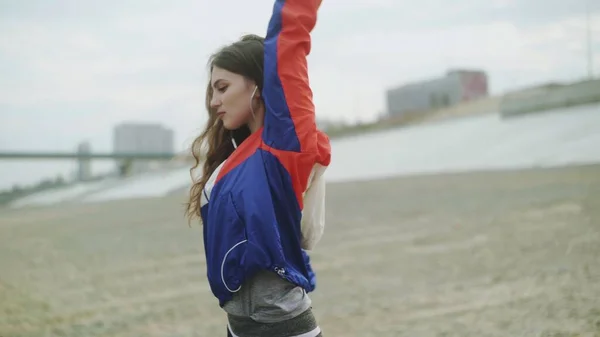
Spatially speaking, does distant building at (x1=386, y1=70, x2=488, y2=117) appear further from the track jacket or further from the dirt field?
the track jacket

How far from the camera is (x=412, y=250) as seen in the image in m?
5.93

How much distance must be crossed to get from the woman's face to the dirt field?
2413mm

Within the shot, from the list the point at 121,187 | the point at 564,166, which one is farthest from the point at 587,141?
the point at 121,187

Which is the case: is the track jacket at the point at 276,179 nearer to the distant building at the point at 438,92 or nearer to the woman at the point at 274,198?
the woman at the point at 274,198

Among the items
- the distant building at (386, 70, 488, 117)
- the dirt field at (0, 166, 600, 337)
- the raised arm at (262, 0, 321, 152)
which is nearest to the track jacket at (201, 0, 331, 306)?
the raised arm at (262, 0, 321, 152)

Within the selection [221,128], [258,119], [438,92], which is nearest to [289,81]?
[258,119]

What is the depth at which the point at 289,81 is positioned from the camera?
4.17 feet

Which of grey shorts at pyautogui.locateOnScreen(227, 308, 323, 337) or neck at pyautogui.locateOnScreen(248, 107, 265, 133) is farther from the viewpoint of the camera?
neck at pyautogui.locateOnScreen(248, 107, 265, 133)

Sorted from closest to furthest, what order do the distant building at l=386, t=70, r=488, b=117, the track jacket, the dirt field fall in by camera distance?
the track jacket
the dirt field
the distant building at l=386, t=70, r=488, b=117

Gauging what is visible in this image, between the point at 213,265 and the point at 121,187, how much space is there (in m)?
22.7

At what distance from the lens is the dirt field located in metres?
3.70

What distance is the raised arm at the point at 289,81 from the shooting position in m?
1.25

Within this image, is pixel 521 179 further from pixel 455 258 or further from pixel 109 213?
pixel 109 213

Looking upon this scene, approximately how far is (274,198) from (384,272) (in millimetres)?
4061
